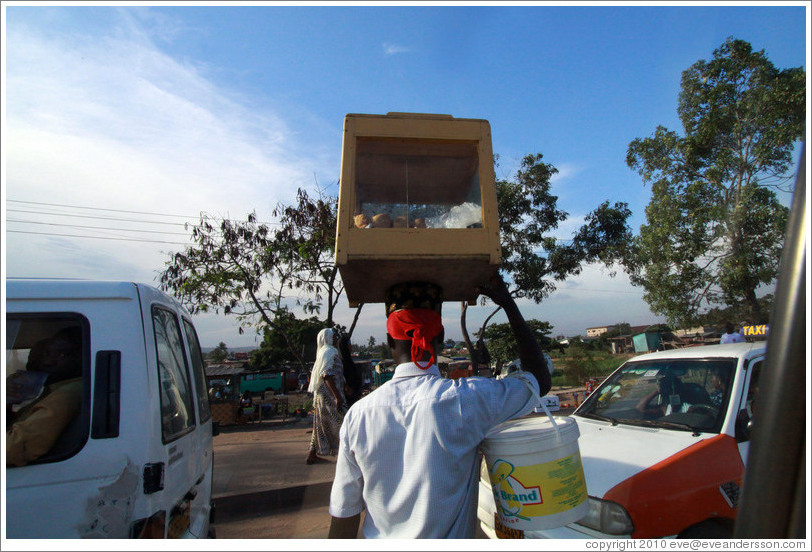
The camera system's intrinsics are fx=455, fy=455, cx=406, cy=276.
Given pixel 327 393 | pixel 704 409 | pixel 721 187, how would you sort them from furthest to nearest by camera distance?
pixel 721 187, pixel 327 393, pixel 704 409

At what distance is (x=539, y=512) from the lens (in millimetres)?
1544

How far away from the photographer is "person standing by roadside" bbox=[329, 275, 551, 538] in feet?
5.25

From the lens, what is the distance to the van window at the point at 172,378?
219 centimetres

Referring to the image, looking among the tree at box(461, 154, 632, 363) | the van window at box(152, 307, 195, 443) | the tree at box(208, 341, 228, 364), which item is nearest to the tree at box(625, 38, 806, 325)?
the tree at box(461, 154, 632, 363)

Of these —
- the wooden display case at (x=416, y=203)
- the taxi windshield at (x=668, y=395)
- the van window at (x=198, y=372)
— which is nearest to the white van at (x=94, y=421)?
the van window at (x=198, y=372)

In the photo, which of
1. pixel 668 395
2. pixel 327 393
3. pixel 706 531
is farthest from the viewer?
pixel 327 393

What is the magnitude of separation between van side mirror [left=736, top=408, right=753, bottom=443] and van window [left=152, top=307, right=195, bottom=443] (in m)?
3.39

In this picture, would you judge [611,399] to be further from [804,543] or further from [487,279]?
[804,543]

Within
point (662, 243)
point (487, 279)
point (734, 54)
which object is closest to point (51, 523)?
point (487, 279)

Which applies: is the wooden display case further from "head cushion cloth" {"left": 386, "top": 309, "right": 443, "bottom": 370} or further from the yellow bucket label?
the yellow bucket label

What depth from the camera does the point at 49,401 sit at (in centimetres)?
201

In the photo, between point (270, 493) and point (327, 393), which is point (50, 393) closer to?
point (270, 493)

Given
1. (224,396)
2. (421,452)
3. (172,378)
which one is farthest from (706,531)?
(224,396)

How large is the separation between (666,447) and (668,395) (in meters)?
0.97
